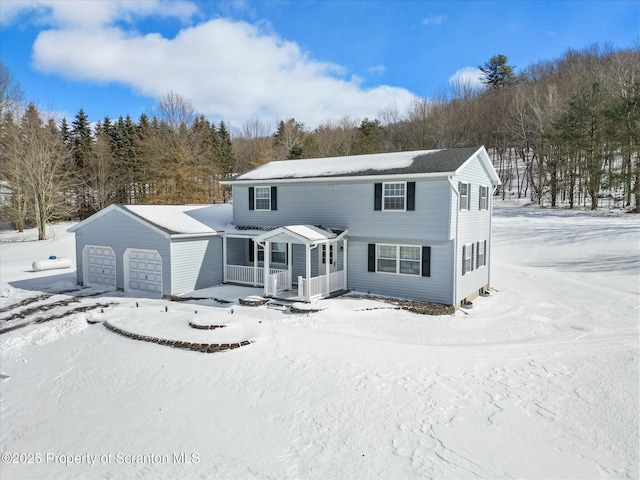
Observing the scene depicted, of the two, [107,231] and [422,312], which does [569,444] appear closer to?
[422,312]

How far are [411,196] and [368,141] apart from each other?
32.2 meters

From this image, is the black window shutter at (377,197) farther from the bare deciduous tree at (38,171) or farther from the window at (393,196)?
the bare deciduous tree at (38,171)

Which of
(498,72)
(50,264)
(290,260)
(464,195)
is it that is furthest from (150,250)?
(498,72)

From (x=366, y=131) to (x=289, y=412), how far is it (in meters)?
45.8

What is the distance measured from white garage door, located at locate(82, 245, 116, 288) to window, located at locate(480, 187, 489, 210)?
16680mm

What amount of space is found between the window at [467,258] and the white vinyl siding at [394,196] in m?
2.99

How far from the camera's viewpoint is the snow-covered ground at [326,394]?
Result: 6.54 metres

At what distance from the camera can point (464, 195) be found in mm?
16406

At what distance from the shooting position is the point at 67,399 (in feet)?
29.1

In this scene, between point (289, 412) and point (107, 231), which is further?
point (107, 231)

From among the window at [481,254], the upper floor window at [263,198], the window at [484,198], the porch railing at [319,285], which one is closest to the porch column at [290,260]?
the porch railing at [319,285]

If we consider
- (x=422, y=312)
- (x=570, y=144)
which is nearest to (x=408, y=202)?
(x=422, y=312)

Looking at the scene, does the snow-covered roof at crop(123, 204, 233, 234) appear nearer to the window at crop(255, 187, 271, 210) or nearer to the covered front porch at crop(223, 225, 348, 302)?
the covered front porch at crop(223, 225, 348, 302)

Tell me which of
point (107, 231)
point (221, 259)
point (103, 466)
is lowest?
point (103, 466)
